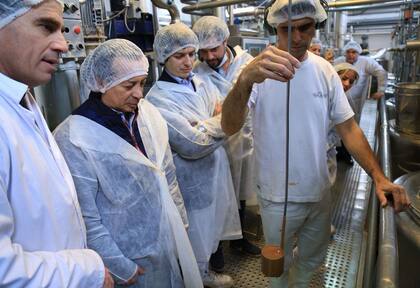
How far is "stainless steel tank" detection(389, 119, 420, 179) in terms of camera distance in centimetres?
144

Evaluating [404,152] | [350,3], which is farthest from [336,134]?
[350,3]

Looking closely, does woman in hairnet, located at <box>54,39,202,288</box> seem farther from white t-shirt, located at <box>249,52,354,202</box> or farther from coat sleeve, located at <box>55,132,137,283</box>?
white t-shirt, located at <box>249,52,354,202</box>

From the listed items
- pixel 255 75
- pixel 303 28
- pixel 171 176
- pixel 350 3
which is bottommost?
pixel 171 176

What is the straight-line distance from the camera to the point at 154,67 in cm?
195

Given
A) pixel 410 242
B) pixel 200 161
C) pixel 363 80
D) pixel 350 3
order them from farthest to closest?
1. pixel 363 80
2. pixel 350 3
3. pixel 200 161
4. pixel 410 242

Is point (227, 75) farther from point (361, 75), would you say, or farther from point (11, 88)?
point (361, 75)

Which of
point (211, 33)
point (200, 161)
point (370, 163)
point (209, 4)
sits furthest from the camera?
point (209, 4)

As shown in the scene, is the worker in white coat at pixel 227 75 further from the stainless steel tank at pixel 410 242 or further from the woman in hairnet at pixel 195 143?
the stainless steel tank at pixel 410 242

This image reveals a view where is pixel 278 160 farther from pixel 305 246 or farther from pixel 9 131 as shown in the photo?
pixel 9 131

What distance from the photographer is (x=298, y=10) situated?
3.23 ft

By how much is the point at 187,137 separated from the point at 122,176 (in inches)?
16.2

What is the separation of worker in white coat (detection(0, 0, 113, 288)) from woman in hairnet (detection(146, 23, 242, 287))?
2.21 ft

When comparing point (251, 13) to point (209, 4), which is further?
point (251, 13)

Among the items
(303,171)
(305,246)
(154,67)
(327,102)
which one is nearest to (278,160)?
(303,171)
